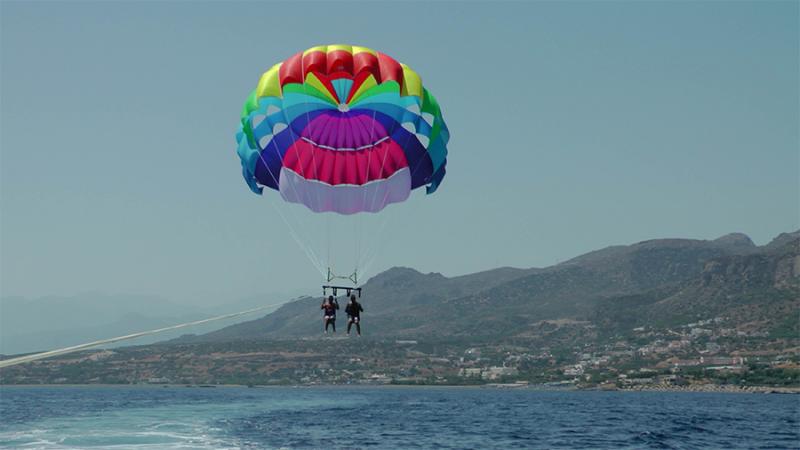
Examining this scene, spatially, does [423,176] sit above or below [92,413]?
above

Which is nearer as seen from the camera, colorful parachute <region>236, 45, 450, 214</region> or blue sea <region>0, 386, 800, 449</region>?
colorful parachute <region>236, 45, 450, 214</region>

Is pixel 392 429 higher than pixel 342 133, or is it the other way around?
pixel 342 133

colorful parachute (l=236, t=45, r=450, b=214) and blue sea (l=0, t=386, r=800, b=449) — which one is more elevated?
colorful parachute (l=236, t=45, r=450, b=214)

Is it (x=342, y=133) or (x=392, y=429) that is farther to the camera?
(x=392, y=429)

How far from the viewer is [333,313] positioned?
3756cm

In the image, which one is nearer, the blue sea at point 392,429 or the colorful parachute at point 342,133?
the colorful parachute at point 342,133

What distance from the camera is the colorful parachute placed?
1503 inches

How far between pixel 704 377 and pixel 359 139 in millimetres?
170296

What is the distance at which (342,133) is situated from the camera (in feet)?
135

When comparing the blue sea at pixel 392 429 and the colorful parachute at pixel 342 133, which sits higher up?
the colorful parachute at pixel 342 133

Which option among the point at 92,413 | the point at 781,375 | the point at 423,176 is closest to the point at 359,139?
the point at 423,176

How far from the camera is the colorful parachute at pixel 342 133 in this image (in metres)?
38.2

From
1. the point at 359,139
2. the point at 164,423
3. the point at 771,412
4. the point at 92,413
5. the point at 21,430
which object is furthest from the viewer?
the point at 771,412

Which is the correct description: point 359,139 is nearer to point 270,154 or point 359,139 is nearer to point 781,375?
point 270,154
